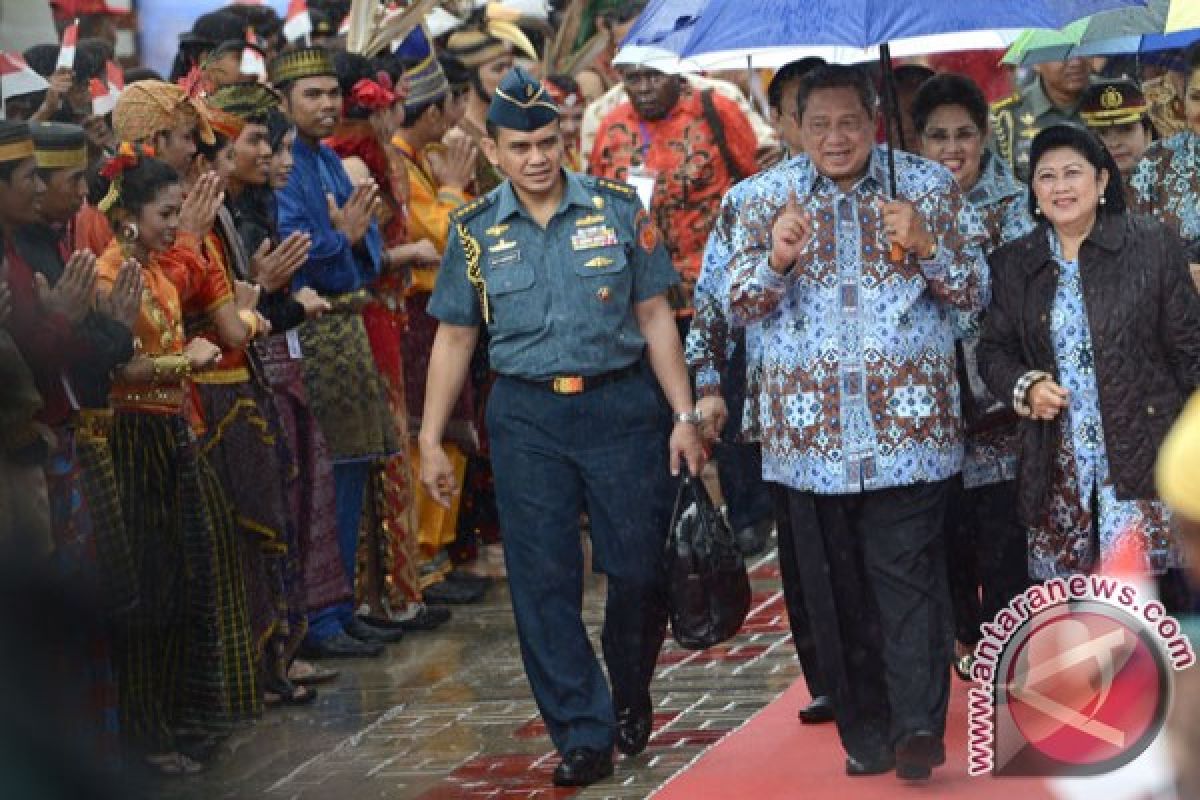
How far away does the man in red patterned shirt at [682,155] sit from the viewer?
41.2ft

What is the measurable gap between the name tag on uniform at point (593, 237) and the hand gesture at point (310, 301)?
2.06 m

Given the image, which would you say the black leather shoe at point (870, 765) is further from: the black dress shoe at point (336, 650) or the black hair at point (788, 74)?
the black dress shoe at point (336, 650)

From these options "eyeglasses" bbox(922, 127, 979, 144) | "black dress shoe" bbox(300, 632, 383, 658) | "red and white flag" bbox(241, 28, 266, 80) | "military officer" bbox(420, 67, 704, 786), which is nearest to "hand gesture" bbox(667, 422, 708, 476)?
"military officer" bbox(420, 67, 704, 786)

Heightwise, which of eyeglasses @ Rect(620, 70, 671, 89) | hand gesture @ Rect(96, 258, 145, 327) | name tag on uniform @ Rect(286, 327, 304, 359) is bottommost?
name tag on uniform @ Rect(286, 327, 304, 359)

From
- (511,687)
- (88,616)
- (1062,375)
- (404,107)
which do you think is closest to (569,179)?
(1062,375)

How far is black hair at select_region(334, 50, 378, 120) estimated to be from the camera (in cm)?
1131

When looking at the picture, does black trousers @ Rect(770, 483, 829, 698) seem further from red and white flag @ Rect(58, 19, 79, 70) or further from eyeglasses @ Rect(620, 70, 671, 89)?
eyeglasses @ Rect(620, 70, 671, 89)

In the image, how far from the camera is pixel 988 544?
28.8 feet

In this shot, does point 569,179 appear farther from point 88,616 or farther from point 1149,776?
point 88,616

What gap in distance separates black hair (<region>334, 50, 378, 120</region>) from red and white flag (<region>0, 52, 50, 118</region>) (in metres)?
2.16

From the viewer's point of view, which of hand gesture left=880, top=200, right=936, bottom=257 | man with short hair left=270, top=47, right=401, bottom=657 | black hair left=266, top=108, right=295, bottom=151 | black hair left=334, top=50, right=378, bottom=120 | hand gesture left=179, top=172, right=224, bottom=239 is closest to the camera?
hand gesture left=880, top=200, right=936, bottom=257

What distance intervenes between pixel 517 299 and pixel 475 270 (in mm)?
209

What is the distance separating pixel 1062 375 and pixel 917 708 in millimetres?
1162

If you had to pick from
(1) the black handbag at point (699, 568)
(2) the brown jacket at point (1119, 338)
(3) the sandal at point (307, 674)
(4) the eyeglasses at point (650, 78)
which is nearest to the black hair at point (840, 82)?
(2) the brown jacket at point (1119, 338)
